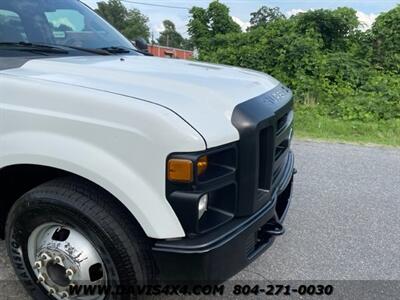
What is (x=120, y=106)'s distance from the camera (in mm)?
2092

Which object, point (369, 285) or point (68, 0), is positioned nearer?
point (369, 285)

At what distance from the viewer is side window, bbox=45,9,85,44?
11.1 feet

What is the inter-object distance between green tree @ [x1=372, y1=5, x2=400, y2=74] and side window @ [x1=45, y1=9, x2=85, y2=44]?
9651 mm

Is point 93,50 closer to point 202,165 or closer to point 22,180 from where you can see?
point 22,180

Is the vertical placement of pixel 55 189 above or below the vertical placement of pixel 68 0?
below

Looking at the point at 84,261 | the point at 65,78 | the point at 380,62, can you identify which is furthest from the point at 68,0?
the point at 380,62

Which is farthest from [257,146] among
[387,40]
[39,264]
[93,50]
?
[387,40]

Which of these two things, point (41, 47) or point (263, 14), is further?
point (263, 14)

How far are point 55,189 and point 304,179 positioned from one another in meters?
3.31

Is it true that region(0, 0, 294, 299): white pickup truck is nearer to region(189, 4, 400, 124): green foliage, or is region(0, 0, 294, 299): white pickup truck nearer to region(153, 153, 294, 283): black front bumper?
region(153, 153, 294, 283): black front bumper

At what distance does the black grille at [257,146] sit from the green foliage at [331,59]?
6210mm

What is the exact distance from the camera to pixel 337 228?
3.84m

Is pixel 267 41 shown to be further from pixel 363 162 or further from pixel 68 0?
pixel 68 0

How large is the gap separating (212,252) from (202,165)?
1.39 ft
